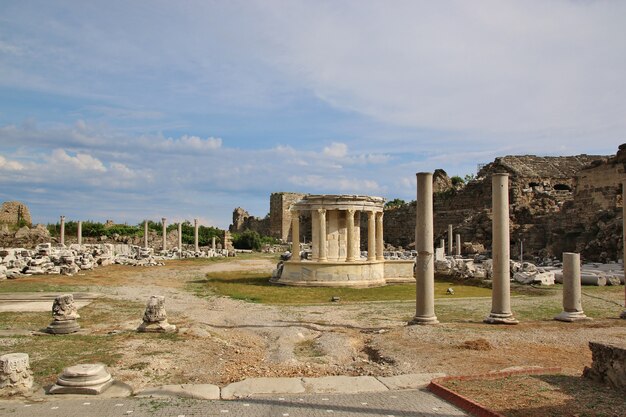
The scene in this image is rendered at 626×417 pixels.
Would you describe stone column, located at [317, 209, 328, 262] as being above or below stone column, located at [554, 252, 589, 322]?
above

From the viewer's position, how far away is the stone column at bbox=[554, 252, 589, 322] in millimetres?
13438

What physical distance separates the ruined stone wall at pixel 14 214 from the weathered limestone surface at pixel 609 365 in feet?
190

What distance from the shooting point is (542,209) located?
40.7 meters

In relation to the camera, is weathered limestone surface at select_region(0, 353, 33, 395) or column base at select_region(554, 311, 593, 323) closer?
weathered limestone surface at select_region(0, 353, 33, 395)

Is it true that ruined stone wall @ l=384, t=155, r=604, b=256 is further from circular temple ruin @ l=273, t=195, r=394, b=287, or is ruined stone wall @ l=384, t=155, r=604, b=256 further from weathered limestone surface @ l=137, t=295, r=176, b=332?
weathered limestone surface @ l=137, t=295, r=176, b=332

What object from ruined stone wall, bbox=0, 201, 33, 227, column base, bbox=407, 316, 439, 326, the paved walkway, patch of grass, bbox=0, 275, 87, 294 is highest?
ruined stone wall, bbox=0, 201, 33, 227

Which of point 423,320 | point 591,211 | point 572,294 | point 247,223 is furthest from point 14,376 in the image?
point 247,223

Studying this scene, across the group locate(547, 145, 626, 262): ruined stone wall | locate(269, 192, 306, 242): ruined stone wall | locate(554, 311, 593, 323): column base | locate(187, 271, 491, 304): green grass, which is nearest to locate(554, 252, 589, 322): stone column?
locate(554, 311, 593, 323): column base

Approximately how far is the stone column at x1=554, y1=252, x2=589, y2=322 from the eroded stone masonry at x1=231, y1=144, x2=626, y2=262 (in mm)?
15513

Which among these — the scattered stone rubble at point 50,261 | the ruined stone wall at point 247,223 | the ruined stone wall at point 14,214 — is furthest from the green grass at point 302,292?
the ruined stone wall at point 247,223

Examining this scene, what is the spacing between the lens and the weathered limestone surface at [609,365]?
22.8 ft

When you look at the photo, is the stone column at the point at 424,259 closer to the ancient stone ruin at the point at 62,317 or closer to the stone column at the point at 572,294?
the stone column at the point at 572,294

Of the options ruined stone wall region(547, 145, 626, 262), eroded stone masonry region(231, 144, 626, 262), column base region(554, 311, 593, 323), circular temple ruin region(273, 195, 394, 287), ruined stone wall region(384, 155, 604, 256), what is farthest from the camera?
ruined stone wall region(384, 155, 604, 256)

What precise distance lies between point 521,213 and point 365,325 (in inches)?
1206
